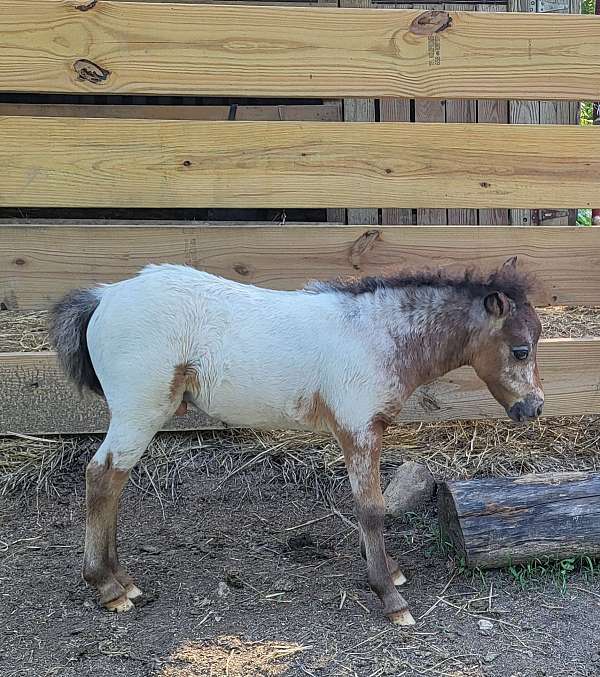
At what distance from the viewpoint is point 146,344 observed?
8.99 ft

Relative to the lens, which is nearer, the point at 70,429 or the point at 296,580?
the point at 296,580

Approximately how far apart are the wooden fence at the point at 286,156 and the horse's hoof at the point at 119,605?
44.2 inches

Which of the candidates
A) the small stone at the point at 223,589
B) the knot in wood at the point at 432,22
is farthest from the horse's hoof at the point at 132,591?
the knot in wood at the point at 432,22

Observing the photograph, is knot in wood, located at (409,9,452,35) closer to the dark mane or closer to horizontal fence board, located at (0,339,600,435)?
the dark mane

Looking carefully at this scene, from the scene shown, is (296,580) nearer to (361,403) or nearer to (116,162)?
(361,403)

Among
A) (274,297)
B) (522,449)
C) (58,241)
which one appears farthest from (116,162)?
(522,449)

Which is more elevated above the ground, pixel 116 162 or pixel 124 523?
pixel 116 162

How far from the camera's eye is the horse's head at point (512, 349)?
280 cm

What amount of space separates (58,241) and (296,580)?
76.9 inches

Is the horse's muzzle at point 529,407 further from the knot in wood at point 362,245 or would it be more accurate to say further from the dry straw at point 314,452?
the knot in wood at point 362,245

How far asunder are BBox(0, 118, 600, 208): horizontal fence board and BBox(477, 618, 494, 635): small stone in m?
1.99

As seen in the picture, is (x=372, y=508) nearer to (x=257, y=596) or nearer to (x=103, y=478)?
(x=257, y=596)

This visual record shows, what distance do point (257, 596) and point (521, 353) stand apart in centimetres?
145

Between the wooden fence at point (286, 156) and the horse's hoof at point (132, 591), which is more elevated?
the wooden fence at point (286, 156)
